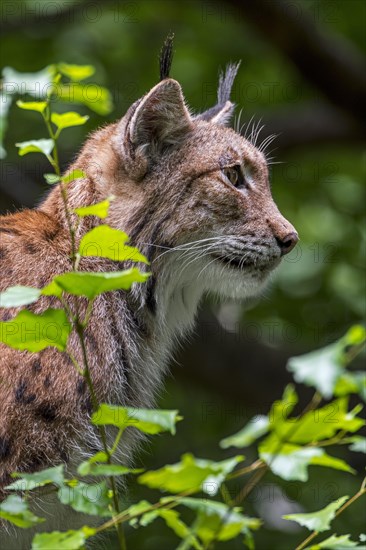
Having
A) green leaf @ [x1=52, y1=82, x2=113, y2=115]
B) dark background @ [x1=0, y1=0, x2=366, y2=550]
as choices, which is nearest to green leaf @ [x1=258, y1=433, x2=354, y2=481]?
green leaf @ [x1=52, y1=82, x2=113, y2=115]

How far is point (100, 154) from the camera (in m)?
5.91

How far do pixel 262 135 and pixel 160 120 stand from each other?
5.29m

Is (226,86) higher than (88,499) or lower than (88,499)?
higher

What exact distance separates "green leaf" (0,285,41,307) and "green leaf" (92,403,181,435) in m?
0.44

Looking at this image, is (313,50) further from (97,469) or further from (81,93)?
(97,469)

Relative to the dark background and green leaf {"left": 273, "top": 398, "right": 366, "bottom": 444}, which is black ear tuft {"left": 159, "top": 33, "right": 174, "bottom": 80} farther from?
the dark background

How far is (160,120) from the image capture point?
5.72 meters

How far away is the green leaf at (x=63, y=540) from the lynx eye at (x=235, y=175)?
302 cm

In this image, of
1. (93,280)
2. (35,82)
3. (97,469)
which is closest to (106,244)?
(93,280)

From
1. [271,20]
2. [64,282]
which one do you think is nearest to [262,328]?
[271,20]

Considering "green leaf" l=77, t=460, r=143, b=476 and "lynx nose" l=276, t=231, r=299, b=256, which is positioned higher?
"lynx nose" l=276, t=231, r=299, b=256

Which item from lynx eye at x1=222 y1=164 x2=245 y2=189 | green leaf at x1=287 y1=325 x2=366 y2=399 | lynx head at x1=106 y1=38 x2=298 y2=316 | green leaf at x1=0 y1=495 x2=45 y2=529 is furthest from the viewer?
lynx eye at x1=222 y1=164 x2=245 y2=189

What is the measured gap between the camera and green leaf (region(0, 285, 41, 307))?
308 centimetres

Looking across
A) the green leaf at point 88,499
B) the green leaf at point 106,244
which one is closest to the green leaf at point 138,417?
the green leaf at point 88,499
